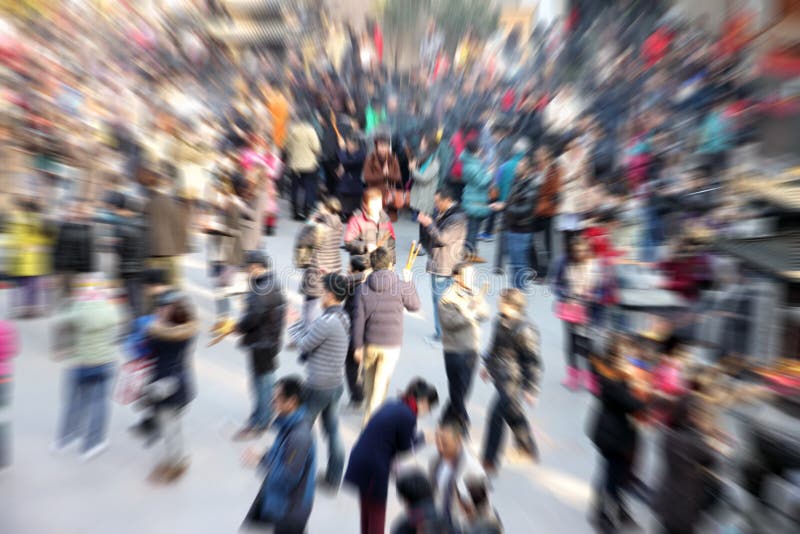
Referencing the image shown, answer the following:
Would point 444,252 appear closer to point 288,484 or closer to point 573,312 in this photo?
point 573,312

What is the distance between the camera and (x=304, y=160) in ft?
25.3

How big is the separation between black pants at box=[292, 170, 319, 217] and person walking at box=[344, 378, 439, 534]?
5923mm

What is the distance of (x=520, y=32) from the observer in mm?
11039

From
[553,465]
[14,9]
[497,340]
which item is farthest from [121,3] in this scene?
[553,465]

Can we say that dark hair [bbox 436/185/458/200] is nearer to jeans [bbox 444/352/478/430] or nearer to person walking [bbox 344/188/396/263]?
person walking [bbox 344/188/396/263]

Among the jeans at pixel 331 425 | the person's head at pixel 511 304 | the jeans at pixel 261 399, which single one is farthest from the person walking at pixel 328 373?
the person's head at pixel 511 304

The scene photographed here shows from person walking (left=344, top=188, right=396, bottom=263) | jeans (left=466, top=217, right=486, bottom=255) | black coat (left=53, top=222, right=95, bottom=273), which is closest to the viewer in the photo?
black coat (left=53, top=222, right=95, bottom=273)

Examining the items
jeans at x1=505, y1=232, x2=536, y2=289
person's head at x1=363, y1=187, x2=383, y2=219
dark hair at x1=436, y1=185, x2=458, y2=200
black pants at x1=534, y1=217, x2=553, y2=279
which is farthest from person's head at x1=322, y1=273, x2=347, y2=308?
dark hair at x1=436, y1=185, x2=458, y2=200

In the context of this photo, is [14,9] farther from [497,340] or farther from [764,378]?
[764,378]

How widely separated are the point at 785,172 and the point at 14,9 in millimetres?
11615

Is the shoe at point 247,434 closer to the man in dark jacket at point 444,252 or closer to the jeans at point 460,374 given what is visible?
the jeans at point 460,374

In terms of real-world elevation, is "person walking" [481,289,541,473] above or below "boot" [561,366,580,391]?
above

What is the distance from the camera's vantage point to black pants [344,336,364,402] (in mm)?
4012

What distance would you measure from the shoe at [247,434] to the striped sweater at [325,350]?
0.94m
